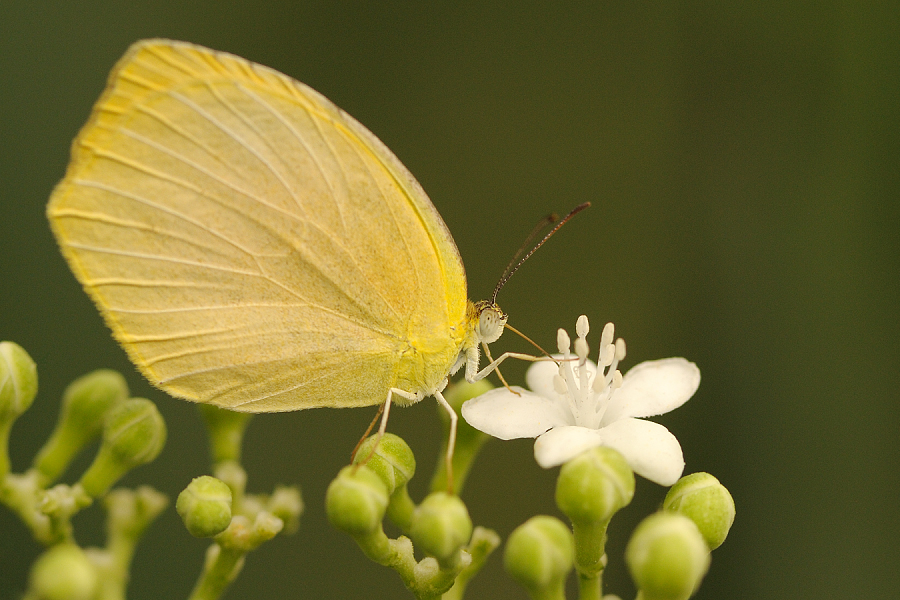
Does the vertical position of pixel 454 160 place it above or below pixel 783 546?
A: above

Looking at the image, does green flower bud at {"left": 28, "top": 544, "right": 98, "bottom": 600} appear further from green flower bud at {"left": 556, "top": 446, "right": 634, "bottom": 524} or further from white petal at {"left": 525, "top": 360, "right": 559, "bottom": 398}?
white petal at {"left": 525, "top": 360, "right": 559, "bottom": 398}

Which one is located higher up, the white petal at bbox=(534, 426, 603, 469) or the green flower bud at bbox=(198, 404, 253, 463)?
the white petal at bbox=(534, 426, 603, 469)

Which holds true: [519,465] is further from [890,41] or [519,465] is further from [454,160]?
[890,41]

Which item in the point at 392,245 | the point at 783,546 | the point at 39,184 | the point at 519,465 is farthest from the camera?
the point at 519,465

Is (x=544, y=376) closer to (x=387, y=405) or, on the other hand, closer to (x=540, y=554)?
(x=387, y=405)

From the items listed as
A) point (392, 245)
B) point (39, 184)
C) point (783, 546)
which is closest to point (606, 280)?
point (783, 546)

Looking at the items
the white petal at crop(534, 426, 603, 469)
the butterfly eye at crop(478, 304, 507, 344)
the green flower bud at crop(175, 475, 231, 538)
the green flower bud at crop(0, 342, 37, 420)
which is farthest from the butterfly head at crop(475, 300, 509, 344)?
the green flower bud at crop(0, 342, 37, 420)

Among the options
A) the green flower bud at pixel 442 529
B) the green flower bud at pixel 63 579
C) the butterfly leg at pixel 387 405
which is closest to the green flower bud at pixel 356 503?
the green flower bud at pixel 442 529

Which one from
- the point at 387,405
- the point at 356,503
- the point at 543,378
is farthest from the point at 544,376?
the point at 356,503
